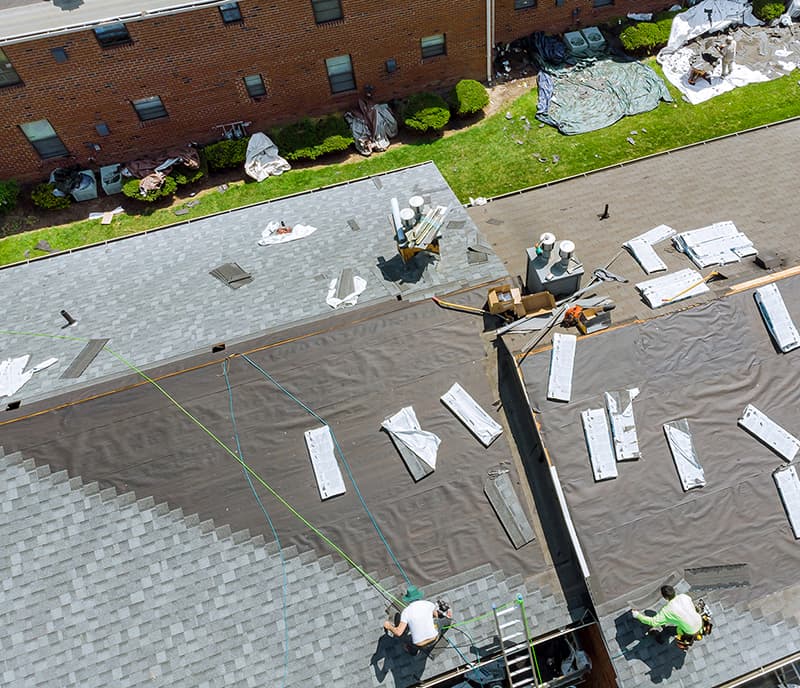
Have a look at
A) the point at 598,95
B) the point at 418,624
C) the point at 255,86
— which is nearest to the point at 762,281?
the point at 418,624

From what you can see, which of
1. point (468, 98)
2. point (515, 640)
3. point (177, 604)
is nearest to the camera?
point (515, 640)

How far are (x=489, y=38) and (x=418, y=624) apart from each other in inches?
1046

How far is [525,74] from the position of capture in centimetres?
2781

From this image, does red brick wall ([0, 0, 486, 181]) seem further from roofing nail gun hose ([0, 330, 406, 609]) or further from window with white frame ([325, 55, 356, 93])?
roofing nail gun hose ([0, 330, 406, 609])

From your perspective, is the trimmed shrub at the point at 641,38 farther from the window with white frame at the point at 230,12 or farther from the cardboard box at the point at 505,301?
the cardboard box at the point at 505,301

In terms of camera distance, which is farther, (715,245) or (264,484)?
(715,245)

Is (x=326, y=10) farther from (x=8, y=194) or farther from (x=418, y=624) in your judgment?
(x=418, y=624)

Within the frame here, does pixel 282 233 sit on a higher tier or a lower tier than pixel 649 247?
higher

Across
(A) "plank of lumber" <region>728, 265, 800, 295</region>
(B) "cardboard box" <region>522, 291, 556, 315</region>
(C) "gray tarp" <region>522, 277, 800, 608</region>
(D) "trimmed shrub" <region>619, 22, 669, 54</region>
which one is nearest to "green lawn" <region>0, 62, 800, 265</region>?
(D) "trimmed shrub" <region>619, 22, 669, 54</region>

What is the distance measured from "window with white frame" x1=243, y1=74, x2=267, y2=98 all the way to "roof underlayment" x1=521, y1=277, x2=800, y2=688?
20796 millimetres

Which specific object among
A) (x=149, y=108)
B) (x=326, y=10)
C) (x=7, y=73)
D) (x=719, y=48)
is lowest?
(x=719, y=48)

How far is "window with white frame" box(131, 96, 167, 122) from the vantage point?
A: 23672 millimetres

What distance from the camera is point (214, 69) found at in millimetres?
23312

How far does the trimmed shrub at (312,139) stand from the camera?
82.1 feet
